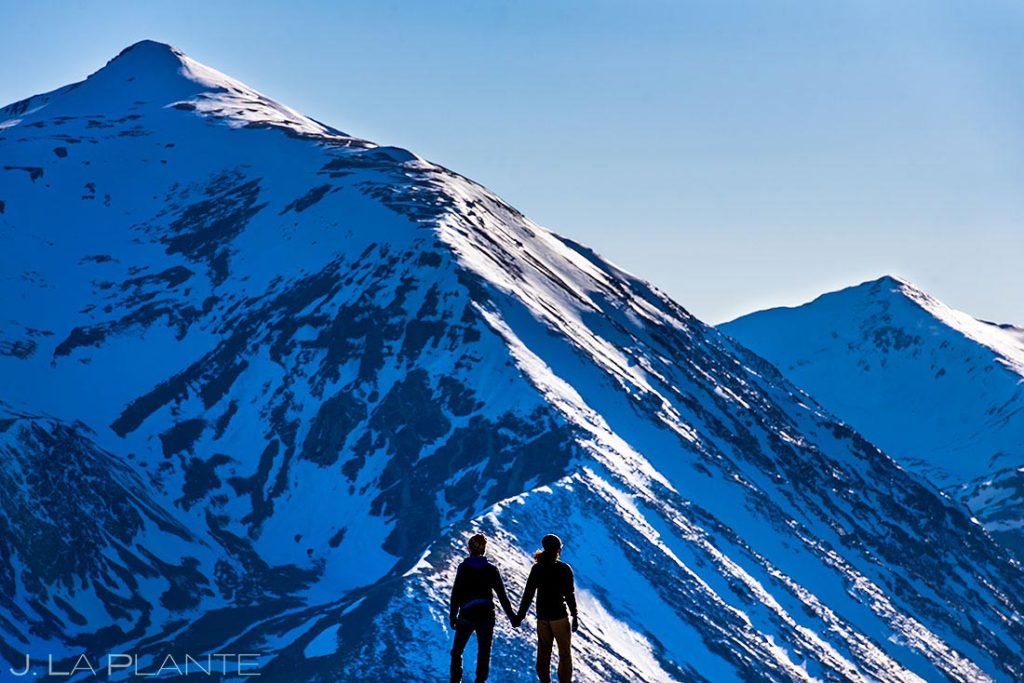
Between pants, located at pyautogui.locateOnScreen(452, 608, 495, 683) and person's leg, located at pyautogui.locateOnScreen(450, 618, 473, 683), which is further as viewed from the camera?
person's leg, located at pyautogui.locateOnScreen(450, 618, 473, 683)

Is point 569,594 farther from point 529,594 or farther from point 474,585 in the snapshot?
point 474,585

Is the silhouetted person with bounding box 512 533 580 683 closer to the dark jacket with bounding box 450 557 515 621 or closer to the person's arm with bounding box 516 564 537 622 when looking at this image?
the person's arm with bounding box 516 564 537 622

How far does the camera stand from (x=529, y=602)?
47938 millimetres

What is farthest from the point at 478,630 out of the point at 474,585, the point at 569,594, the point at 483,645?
the point at 569,594

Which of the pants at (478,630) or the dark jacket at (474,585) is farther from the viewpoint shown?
the dark jacket at (474,585)

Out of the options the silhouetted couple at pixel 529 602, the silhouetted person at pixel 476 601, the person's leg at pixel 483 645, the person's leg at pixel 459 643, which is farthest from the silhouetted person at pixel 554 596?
the person's leg at pixel 459 643

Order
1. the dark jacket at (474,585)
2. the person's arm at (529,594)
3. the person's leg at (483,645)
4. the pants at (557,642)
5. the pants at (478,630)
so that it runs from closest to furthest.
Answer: the person's arm at (529,594) → the pants at (557,642) → the person's leg at (483,645) → the pants at (478,630) → the dark jacket at (474,585)

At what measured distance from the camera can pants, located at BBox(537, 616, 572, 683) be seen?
156 feet

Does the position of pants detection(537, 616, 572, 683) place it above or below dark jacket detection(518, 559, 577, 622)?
below

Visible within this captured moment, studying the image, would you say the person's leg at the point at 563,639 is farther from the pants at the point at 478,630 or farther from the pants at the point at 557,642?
the pants at the point at 478,630

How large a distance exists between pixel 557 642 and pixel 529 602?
112 cm

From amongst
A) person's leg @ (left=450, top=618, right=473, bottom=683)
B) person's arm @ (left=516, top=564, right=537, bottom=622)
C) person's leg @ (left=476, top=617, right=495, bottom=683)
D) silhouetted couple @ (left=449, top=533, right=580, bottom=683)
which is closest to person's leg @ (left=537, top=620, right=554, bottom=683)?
silhouetted couple @ (left=449, top=533, right=580, bottom=683)

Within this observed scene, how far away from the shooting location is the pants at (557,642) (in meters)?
47.7

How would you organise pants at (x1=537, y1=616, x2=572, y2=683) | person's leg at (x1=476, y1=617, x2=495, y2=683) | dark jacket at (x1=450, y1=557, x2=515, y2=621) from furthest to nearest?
dark jacket at (x1=450, y1=557, x2=515, y2=621), person's leg at (x1=476, y1=617, x2=495, y2=683), pants at (x1=537, y1=616, x2=572, y2=683)
